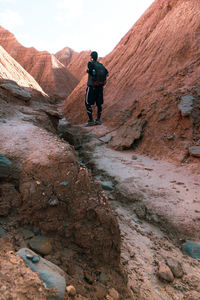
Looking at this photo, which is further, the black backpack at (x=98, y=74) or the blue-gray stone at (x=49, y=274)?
the black backpack at (x=98, y=74)

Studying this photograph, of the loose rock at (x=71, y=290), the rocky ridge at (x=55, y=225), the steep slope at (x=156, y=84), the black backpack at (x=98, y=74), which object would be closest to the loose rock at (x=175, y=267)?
the rocky ridge at (x=55, y=225)

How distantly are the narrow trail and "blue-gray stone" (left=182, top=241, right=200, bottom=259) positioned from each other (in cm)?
4

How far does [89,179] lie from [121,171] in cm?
168

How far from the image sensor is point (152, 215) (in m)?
2.40

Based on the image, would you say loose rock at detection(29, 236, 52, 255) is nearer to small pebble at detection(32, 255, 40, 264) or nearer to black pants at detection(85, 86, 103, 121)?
small pebble at detection(32, 255, 40, 264)

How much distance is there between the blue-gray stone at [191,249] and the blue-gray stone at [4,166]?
5.69ft

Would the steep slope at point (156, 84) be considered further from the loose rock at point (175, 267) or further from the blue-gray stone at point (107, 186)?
the loose rock at point (175, 267)

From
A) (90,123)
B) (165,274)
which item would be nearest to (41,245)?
(165,274)

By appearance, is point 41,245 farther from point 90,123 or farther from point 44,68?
point 44,68

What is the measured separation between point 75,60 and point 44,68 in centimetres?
934

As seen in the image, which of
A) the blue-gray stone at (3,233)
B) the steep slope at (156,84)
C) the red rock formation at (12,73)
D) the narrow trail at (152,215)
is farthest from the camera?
the red rock formation at (12,73)

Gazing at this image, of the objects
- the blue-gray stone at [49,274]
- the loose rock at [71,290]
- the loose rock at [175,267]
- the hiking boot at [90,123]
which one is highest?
the hiking boot at [90,123]

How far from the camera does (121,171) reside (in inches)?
134

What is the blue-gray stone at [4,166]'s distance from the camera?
5.24ft
